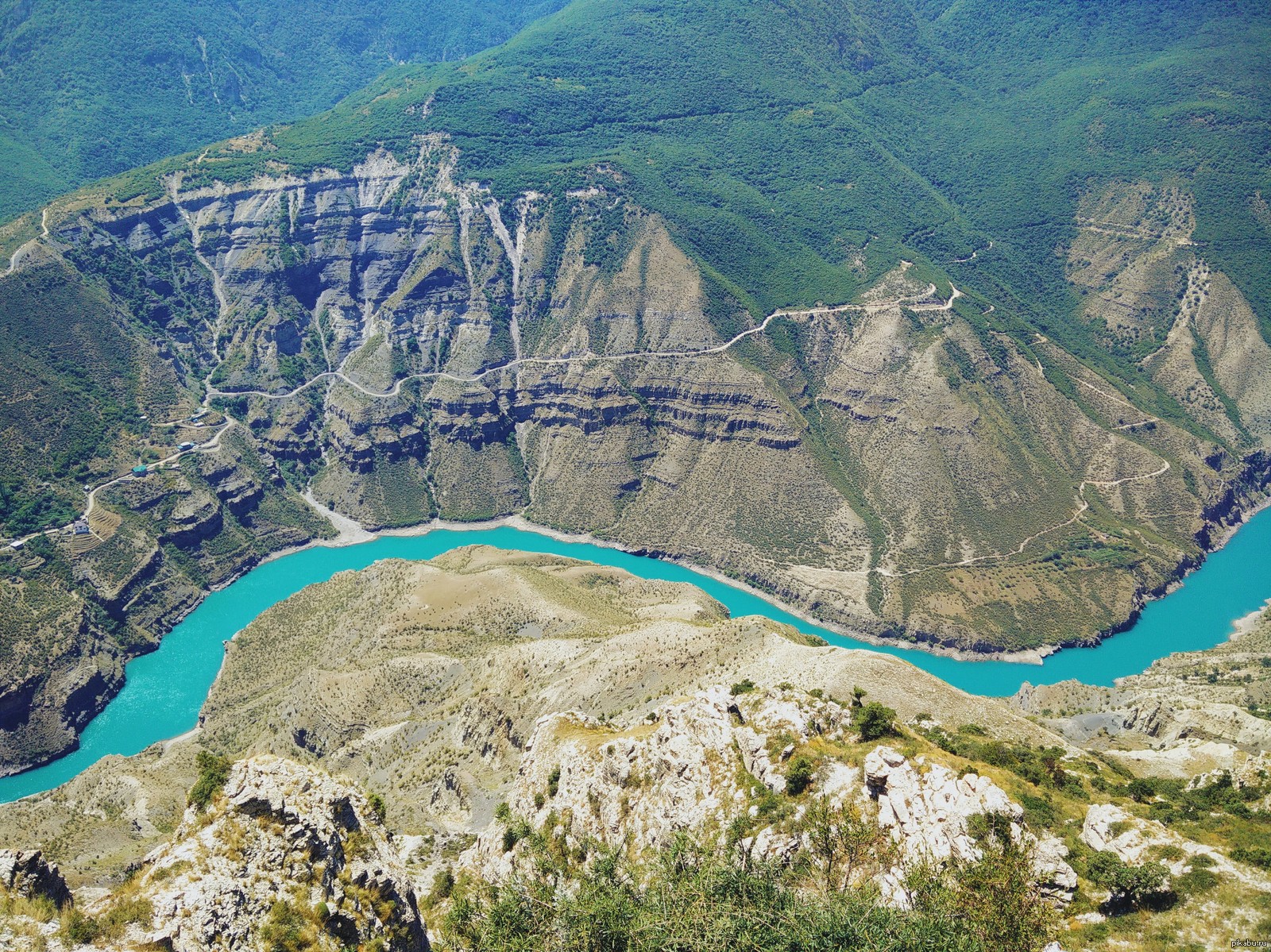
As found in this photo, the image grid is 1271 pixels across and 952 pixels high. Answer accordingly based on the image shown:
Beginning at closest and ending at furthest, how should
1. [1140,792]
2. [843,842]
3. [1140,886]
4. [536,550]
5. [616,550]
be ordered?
[1140,886] → [843,842] → [1140,792] → [536,550] → [616,550]

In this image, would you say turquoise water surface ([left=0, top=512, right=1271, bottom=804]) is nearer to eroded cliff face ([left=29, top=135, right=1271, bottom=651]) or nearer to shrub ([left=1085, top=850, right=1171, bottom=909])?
eroded cliff face ([left=29, top=135, right=1271, bottom=651])

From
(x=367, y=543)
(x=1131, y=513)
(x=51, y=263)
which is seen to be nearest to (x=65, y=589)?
(x=367, y=543)

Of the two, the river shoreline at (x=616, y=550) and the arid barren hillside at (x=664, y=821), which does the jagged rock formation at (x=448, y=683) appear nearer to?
the arid barren hillside at (x=664, y=821)

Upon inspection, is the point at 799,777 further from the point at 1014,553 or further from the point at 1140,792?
the point at 1014,553

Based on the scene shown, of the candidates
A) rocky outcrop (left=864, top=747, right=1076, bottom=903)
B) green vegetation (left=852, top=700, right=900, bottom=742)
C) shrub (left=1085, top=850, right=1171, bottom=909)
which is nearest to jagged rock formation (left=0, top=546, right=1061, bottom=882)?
green vegetation (left=852, top=700, right=900, bottom=742)

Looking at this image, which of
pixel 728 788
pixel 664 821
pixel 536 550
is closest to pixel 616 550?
pixel 536 550

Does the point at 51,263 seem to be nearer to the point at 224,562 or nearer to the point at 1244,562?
the point at 224,562

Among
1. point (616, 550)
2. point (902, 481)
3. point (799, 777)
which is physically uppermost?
point (799, 777)

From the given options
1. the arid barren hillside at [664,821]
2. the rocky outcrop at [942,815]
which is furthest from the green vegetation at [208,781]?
the rocky outcrop at [942,815]
